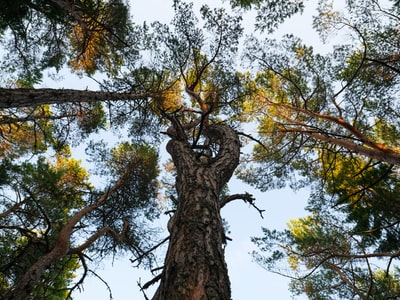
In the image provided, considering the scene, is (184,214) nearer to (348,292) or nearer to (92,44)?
(92,44)

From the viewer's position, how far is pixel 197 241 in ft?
7.13

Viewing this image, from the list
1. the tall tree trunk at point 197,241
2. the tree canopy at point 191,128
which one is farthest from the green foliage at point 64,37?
the tall tree trunk at point 197,241

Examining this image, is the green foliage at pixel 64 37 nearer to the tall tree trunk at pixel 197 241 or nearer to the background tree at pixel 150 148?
the background tree at pixel 150 148

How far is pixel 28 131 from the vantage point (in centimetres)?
1005

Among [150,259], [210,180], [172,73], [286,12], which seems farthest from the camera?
[172,73]

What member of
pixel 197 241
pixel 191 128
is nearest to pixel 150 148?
pixel 191 128

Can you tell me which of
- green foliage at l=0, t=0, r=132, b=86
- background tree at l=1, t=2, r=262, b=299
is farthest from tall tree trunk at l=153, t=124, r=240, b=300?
green foliage at l=0, t=0, r=132, b=86

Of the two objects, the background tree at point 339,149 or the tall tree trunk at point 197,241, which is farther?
the background tree at point 339,149

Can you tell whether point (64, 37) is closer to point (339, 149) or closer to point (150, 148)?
point (150, 148)

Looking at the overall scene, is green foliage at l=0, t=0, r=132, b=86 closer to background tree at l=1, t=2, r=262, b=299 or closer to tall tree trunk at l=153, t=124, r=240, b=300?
background tree at l=1, t=2, r=262, b=299

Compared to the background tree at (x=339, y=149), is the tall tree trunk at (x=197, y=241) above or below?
below

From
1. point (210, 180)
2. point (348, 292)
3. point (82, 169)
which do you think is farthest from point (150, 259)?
point (348, 292)

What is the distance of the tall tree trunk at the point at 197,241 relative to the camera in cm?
181

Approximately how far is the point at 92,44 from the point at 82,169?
4.62 metres
